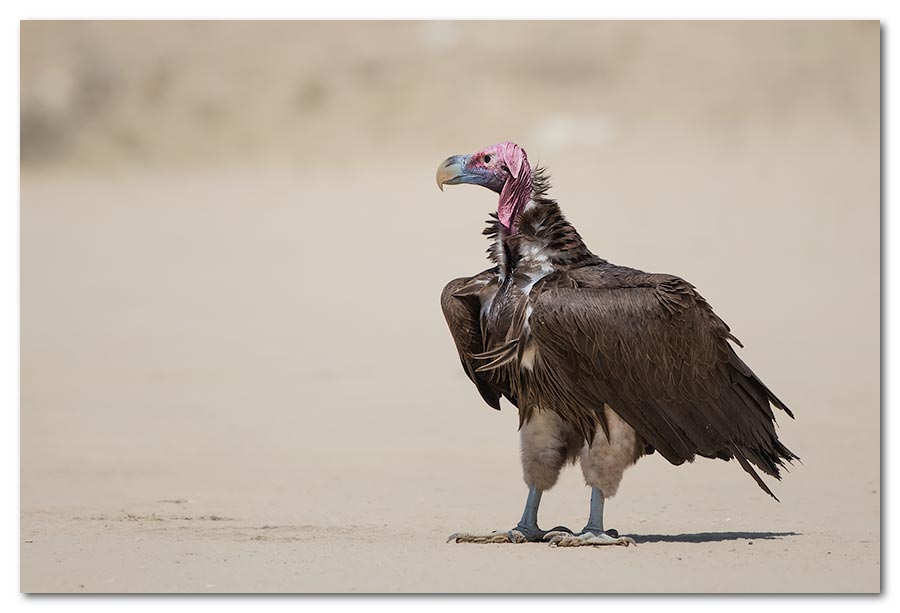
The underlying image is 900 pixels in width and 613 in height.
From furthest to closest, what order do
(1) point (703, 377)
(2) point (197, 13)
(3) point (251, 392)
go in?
(3) point (251, 392) → (2) point (197, 13) → (1) point (703, 377)

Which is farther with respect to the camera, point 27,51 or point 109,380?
point 109,380

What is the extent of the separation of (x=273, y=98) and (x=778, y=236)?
5931 mm

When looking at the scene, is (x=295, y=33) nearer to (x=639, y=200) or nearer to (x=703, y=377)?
(x=639, y=200)

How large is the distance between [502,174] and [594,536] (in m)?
1.73

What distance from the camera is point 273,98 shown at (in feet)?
63.0

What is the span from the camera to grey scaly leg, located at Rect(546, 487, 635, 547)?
24.9ft

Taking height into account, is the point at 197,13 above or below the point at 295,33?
below

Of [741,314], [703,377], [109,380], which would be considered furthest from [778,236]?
[703,377]

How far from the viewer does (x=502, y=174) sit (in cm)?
793

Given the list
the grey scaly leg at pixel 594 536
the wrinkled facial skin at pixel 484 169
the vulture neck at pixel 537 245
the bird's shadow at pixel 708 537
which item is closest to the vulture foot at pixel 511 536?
the grey scaly leg at pixel 594 536

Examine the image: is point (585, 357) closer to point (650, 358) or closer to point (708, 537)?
point (650, 358)

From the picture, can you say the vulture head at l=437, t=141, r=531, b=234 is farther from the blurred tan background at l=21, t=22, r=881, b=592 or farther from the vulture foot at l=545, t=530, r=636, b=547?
the blurred tan background at l=21, t=22, r=881, b=592

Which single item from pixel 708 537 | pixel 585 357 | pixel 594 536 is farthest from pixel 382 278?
pixel 585 357

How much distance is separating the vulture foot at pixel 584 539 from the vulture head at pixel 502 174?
4.62ft
